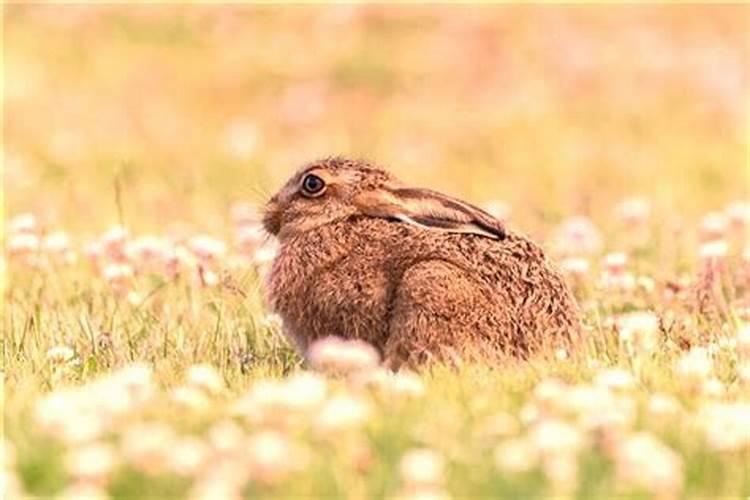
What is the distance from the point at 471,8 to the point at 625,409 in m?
15.7

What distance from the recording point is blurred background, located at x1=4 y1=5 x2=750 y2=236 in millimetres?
14680

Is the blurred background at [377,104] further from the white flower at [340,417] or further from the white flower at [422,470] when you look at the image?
the white flower at [422,470]

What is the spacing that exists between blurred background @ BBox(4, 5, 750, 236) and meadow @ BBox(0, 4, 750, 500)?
0.05 metres

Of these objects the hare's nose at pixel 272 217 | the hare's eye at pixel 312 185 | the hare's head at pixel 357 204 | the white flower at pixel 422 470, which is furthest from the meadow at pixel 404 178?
the hare's eye at pixel 312 185

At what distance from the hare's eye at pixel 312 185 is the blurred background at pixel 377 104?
429cm

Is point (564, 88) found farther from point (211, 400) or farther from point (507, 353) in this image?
point (211, 400)


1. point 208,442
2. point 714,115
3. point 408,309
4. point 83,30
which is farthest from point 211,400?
point 83,30

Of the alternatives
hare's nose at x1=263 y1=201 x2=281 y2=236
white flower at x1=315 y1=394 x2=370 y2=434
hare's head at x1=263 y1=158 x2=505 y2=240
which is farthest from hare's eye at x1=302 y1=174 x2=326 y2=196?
white flower at x1=315 y1=394 x2=370 y2=434

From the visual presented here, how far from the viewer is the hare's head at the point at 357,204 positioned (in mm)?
7797

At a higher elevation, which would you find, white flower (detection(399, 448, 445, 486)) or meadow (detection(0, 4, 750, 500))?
meadow (detection(0, 4, 750, 500))

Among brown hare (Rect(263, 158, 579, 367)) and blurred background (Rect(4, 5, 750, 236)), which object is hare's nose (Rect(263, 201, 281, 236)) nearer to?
brown hare (Rect(263, 158, 579, 367))

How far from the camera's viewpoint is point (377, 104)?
727 inches

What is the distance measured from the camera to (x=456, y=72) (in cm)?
1938

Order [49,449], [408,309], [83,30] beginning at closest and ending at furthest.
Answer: [49,449]
[408,309]
[83,30]
